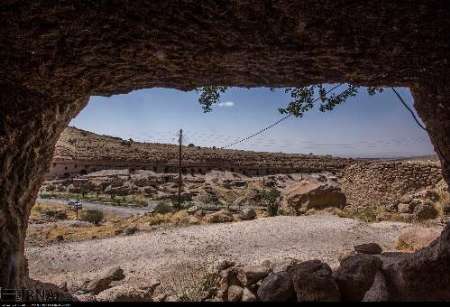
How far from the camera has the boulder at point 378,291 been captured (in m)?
4.88

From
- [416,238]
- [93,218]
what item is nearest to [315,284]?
[416,238]

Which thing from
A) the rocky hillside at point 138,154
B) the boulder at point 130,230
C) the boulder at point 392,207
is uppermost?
the rocky hillside at point 138,154

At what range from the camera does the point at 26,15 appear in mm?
3219

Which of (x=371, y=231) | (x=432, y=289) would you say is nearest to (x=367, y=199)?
(x=371, y=231)

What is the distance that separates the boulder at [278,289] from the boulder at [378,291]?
1314 mm

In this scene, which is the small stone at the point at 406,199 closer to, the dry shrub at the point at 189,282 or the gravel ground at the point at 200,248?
the gravel ground at the point at 200,248

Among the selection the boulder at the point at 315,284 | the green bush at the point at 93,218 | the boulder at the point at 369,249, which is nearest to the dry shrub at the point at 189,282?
the boulder at the point at 315,284

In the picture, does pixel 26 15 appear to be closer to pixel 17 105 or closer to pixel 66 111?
pixel 17 105

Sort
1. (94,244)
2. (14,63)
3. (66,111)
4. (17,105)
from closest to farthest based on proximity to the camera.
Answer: (14,63), (17,105), (66,111), (94,244)

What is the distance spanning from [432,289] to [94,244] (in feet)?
39.0

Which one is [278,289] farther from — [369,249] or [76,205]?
[76,205]

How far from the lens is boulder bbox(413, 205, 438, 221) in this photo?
15258 millimetres

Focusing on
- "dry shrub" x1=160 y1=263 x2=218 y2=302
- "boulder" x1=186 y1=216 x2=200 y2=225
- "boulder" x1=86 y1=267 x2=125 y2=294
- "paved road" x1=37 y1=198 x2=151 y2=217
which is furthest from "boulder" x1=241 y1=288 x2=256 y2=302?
"paved road" x1=37 y1=198 x2=151 y2=217

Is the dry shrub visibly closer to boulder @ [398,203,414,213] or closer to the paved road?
boulder @ [398,203,414,213]
